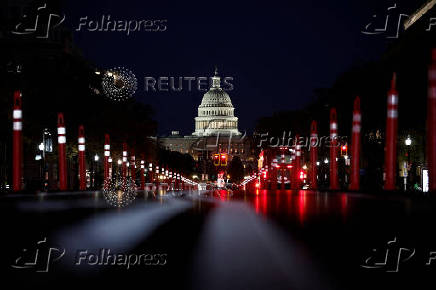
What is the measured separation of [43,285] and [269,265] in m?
2.62

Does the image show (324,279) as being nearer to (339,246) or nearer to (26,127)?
(339,246)

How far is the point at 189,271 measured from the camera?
8.72 meters

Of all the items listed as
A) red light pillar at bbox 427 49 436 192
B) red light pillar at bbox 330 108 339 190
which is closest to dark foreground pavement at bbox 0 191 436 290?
red light pillar at bbox 427 49 436 192

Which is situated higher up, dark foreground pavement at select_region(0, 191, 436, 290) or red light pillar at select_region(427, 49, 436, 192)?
red light pillar at select_region(427, 49, 436, 192)
